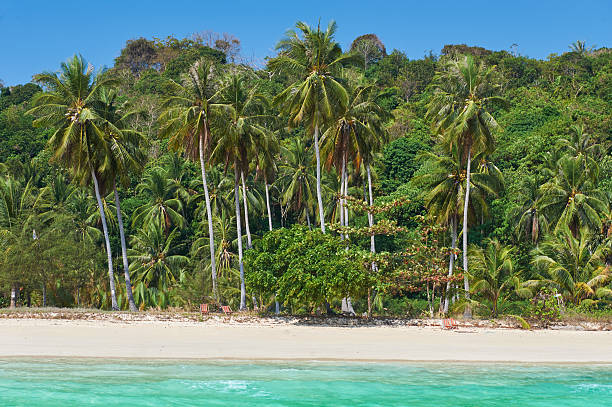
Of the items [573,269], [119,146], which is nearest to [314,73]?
[119,146]

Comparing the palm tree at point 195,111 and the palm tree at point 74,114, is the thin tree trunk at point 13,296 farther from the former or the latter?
the palm tree at point 195,111

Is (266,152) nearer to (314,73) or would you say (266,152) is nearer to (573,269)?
(314,73)

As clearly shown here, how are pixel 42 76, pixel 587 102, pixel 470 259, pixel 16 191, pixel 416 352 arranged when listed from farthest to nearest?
pixel 587 102 → pixel 16 191 → pixel 470 259 → pixel 42 76 → pixel 416 352

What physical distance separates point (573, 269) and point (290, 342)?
1622 cm

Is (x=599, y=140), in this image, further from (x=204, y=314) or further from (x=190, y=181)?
(x=204, y=314)

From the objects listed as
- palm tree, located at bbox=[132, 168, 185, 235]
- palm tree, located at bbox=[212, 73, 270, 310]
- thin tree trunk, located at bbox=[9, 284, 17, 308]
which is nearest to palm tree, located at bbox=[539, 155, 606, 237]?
palm tree, located at bbox=[212, 73, 270, 310]

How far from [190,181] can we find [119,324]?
1157 inches

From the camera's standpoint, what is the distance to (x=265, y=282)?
24844 millimetres

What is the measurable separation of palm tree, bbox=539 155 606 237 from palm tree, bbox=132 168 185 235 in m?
27.4

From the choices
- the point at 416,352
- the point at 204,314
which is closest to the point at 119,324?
the point at 204,314

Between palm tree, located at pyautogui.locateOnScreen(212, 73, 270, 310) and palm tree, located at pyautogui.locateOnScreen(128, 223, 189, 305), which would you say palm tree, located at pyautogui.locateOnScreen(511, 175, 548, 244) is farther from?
palm tree, located at pyautogui.locateOnScreen(128, 223, 189, 305)

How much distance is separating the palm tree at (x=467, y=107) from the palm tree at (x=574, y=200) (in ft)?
24.0

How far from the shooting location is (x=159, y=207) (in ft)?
160

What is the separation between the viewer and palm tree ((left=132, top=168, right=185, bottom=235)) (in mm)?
48250
